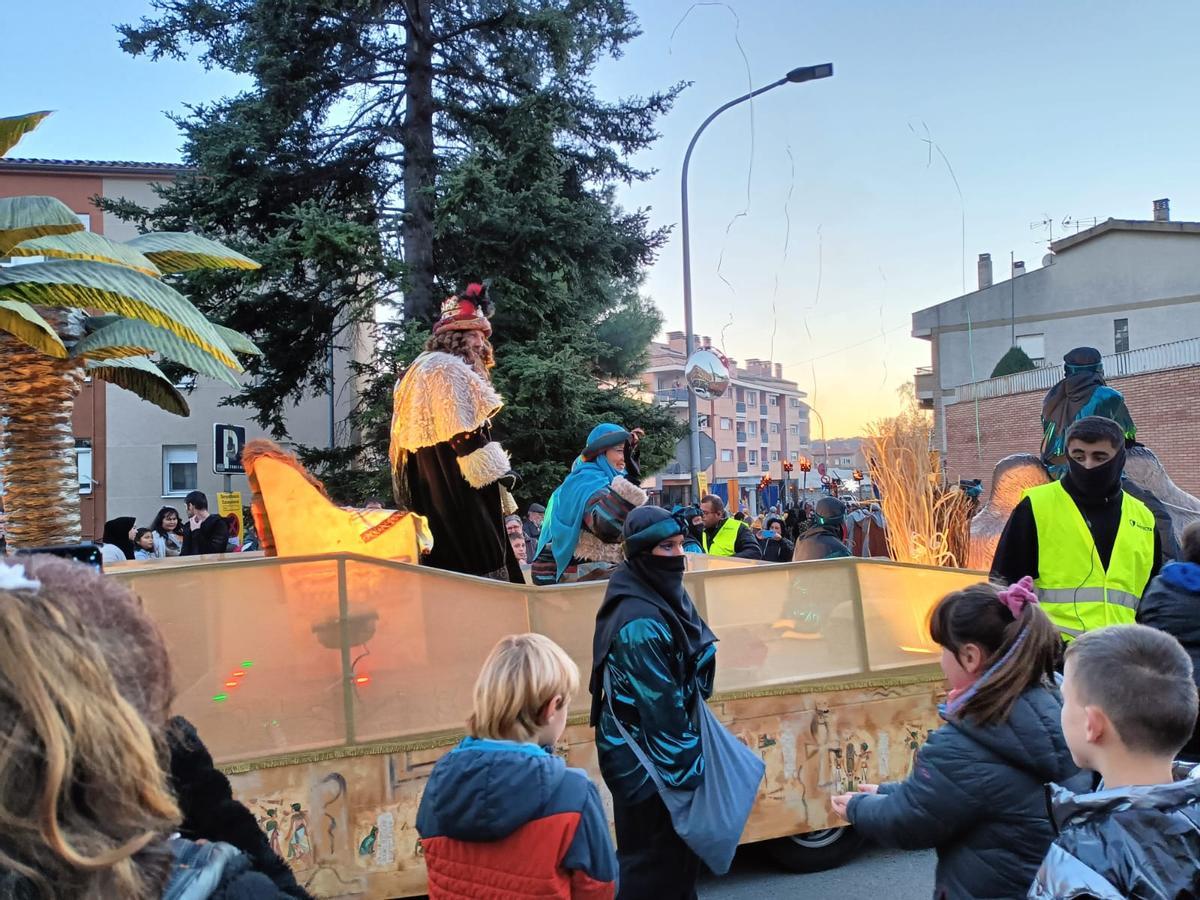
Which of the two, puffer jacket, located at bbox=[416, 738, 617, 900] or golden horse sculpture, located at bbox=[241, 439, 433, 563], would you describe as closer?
puffer jacket, located at bbox=[416, 738, 617, 900]

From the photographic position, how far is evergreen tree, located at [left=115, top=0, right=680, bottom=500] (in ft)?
48.3

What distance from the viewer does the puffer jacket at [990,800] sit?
242cm

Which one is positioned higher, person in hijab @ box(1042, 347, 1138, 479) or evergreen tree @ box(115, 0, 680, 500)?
evergreen tree @ box(115, 0, 680, 500)

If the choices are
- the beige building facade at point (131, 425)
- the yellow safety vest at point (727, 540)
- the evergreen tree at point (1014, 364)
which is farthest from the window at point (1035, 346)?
the yellow safety vest at point (727, 540)

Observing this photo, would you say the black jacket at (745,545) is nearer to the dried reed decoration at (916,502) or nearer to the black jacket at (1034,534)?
the dried reed decoration at (916,502)

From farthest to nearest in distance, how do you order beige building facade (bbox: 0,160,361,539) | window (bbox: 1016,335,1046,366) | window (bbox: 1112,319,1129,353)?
window (bbox: 1016,335,1046,366) < window (bbox: 1112,319,1129,353) < beige building facade (bbox: 0,160,361,539)

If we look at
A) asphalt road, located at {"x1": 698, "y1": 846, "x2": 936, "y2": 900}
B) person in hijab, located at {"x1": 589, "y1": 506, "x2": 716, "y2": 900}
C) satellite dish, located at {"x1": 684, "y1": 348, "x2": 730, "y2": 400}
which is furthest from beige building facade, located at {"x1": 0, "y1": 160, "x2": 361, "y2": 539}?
person in hijab, located at {"x1": 589, "y1": 506, "x2": 716, "y2": 900}

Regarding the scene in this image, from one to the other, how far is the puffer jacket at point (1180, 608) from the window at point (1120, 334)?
36.7 meters

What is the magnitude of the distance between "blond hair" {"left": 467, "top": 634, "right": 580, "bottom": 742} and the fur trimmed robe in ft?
7.69

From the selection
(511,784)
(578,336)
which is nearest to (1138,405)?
(578,336)

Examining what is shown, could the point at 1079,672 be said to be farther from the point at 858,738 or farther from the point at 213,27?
the point at 213,27

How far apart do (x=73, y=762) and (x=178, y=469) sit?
83.7 ft

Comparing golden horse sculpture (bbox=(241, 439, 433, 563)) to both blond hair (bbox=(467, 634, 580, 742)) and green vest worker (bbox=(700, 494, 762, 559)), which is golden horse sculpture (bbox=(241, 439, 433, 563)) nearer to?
blond hair (bbox=(467, 634, 580, 742))

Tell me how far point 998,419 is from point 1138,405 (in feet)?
20.0
